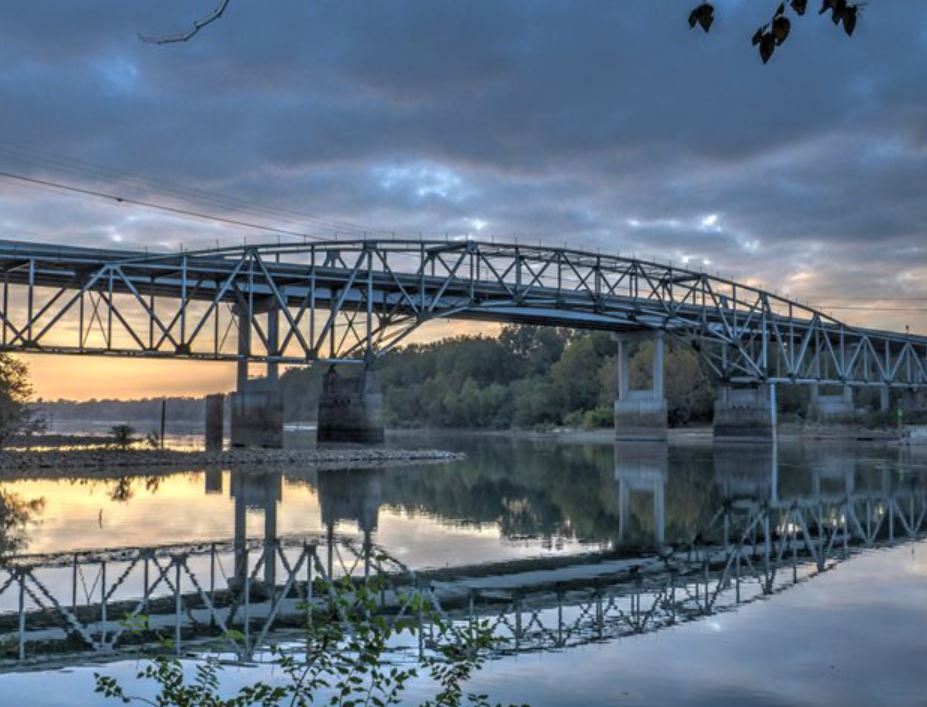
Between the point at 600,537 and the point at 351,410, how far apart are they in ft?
143

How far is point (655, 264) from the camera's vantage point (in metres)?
95.0

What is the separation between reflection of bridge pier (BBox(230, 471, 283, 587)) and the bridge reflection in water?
0.09 metres

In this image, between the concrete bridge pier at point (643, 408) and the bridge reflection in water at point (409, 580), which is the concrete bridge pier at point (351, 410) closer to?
the bridge reflection in water at point (409, 580)

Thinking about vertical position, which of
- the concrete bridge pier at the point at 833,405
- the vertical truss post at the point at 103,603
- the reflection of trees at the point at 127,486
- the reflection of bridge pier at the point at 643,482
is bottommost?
the reflection of bridge pier at the point at 643,482

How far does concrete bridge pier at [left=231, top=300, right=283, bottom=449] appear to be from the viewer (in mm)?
66500

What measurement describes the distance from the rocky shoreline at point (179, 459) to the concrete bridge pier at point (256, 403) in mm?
6382

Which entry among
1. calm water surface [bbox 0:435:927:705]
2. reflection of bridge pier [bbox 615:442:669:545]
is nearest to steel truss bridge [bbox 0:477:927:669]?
calm water surface [bbox 0:435:927:705]

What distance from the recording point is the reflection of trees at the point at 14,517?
2151cm

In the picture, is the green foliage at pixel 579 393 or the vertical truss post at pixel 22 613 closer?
the vertical truss post at pixel 22 613

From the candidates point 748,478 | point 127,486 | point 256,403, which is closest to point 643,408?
point 256,403

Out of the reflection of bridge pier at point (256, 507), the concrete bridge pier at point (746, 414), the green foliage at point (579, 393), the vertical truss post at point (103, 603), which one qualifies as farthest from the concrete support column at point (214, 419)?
the green foliage at point (579, 393)

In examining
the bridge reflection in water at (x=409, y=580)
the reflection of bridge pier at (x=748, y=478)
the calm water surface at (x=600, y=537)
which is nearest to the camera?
the calm water surface at (x=600, y=537)

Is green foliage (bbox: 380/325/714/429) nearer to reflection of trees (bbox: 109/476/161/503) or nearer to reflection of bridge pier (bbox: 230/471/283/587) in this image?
reflection of bridge pier (bbox: 230/471/283/587)

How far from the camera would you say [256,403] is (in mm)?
67250
